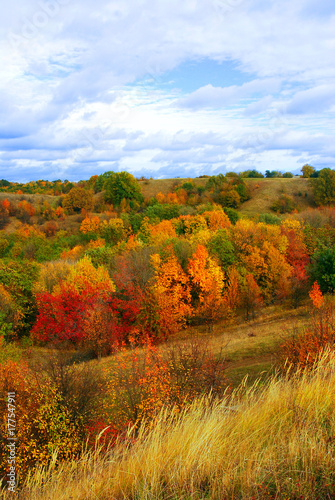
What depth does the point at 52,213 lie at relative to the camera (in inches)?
4208

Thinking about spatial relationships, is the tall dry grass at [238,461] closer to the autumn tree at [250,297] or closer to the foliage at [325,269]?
the autumn tree at [250,297]

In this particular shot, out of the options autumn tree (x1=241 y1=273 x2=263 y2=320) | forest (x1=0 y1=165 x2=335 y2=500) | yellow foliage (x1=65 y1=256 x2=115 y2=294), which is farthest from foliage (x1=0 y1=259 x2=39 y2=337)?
autumn tree (x1=241 y1=273 x2=263 y2=320)

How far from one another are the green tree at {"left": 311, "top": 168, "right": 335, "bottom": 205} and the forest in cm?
55

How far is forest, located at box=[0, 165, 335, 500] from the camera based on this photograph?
4.21 m

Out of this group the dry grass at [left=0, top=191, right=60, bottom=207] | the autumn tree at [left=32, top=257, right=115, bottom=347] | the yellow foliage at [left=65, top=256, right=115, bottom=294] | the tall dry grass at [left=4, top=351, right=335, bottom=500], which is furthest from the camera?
the dry grass at [left=0, top=191, right=60, bottom=207]

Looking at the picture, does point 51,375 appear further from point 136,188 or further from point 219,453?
point 136,188

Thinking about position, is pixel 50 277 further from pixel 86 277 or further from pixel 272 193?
pixel 272 193

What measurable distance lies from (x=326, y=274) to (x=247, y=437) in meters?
39.8

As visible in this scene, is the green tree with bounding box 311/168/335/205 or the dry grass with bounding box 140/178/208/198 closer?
the green tree with bounding box 311/168/335/205

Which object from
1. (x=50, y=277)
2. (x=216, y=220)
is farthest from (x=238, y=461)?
(x=216, y=220)

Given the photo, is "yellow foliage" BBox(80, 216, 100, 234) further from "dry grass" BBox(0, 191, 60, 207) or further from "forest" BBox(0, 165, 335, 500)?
"dry grass" BBox(0, 191, 60, 207)

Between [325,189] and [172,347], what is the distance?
88394 mm

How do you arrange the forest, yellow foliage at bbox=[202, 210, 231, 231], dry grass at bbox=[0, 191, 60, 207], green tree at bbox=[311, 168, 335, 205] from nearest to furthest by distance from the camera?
the forest < yellow foliage at bbox=[202, 210, 231, 231] < green tree at bbox=[311, 168, 335, 205] < dry grass at bbox=[0, 191, 60, 207]

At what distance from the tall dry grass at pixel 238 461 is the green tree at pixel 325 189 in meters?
101
